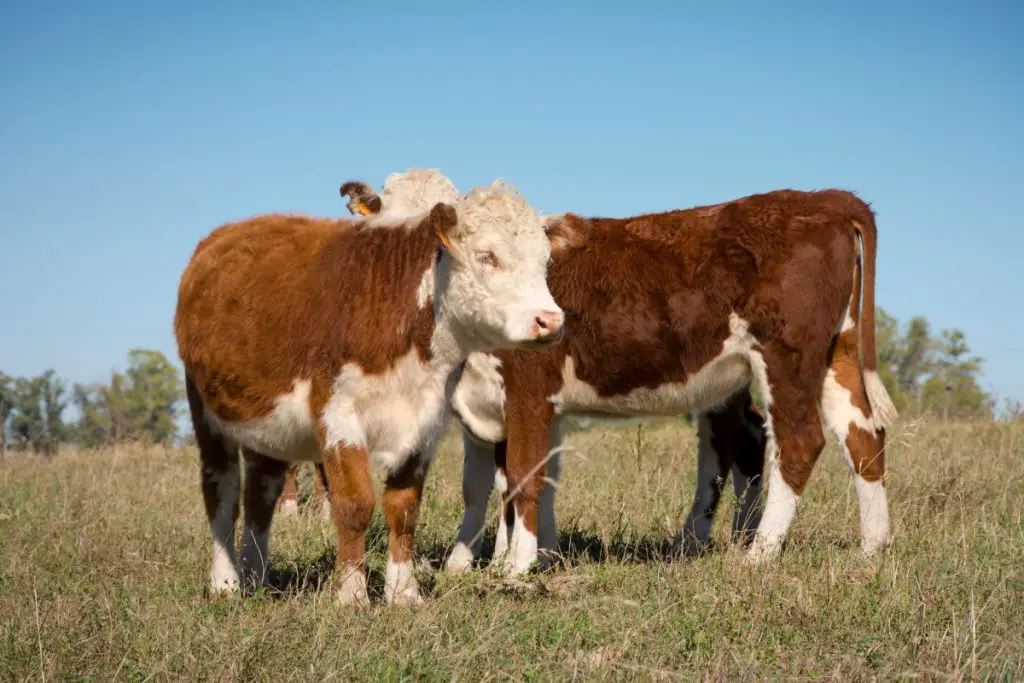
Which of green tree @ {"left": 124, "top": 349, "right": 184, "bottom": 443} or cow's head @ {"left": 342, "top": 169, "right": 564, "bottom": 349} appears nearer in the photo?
cow's head @ {"left": 342, "top": 169, "right": 564, "bottom": 349}

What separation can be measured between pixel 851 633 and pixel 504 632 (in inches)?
63.9

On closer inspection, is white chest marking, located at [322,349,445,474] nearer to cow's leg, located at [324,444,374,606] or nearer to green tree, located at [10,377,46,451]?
cow's leg, located at [324,444,374,606]

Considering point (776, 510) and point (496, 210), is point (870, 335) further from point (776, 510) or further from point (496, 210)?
→ point (496, 210)

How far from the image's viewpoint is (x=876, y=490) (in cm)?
728

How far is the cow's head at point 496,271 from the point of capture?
5.33m

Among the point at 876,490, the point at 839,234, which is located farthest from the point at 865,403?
the point at 839,234

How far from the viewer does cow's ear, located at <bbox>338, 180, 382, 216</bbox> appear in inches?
320

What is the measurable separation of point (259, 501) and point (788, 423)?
3577mm

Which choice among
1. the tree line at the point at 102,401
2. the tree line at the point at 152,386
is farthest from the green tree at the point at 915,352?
the tree line at the point at 102,401

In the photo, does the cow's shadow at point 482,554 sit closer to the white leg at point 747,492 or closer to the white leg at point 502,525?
the white leg at point 502,525

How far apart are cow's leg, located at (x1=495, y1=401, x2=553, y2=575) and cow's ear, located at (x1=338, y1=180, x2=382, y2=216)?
1897mm

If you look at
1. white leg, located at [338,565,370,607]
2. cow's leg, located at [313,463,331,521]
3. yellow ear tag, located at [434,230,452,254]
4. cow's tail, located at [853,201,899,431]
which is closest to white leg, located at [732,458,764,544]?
cow's tail, located at [853,201,899,431]

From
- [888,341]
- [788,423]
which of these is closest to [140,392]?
[888,341]

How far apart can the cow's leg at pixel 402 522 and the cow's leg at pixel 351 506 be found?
0.20 m
